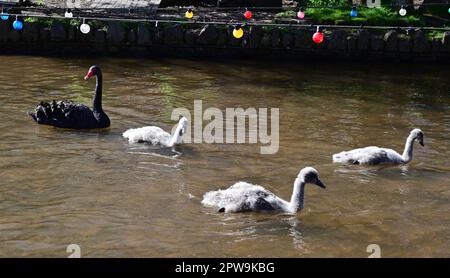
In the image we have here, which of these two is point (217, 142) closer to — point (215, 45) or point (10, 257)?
point (10, 257)

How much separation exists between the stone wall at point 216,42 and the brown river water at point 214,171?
1.65 meters

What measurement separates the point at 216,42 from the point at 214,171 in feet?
32.3

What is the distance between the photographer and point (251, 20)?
2206 centimetres

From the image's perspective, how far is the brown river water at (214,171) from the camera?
362 inches

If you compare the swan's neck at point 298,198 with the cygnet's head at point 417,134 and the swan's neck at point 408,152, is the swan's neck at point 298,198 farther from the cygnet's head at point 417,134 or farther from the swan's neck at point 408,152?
the cygnet's head at point 417,134

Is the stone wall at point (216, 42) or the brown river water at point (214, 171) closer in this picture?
the brown river water at point (214, 171)

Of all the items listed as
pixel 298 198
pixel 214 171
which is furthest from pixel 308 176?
pixel 214 171

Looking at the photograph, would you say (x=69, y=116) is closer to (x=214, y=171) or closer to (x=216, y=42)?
(x=214, y=171)

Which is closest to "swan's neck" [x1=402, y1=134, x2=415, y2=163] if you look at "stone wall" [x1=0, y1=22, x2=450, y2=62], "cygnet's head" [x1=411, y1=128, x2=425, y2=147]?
"cygnet's head" [x1=411, y1=128, x2=425, y2=147]

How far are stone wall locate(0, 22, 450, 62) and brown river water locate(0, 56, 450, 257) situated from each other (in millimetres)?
1648

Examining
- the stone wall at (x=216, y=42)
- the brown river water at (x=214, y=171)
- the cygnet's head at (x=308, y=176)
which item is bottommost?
the brown river water at (x=214, y=171)

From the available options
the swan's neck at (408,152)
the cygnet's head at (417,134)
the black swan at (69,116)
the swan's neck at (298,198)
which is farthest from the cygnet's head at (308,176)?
the black swan at (69,116)

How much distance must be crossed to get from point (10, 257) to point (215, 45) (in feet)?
44.6
